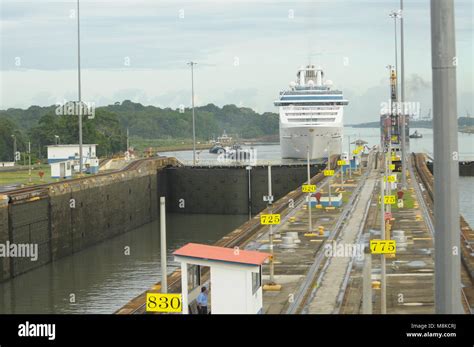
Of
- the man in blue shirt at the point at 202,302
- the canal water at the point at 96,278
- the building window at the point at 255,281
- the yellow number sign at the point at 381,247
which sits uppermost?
the yellow number sign at the point at 381,247

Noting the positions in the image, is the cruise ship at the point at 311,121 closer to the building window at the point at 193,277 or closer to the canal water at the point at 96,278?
the canal water at the point at 96,278

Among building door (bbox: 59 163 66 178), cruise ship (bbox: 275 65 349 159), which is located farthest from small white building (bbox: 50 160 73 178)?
cruise ship (bbox: 275 65 349 159)

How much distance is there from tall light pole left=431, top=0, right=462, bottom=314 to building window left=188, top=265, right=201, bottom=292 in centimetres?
872

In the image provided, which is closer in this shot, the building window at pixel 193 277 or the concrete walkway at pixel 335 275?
the building window at pixel 193 277

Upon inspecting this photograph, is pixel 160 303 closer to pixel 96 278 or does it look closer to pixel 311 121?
pixel 96 278

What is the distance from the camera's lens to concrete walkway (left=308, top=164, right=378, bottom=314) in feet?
66.5

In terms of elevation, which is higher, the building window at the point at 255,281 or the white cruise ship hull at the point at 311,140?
the white cruise ship hull at the point at 311,140

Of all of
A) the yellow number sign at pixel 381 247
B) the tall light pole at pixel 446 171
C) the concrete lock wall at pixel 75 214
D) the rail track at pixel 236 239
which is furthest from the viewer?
the concrete lock wall at pixel 75 214

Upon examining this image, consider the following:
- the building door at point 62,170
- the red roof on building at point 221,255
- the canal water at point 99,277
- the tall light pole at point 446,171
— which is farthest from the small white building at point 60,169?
the tall light pole at point 446,171

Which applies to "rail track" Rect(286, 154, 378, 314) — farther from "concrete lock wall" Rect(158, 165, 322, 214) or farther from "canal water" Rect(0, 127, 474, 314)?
"concrete lock wall" Rect(158, 165, 322, 214)

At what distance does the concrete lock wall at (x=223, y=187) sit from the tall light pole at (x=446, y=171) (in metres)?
66.2

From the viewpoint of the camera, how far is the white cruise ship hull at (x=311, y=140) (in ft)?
355

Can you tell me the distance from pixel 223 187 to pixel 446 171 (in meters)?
68.9
